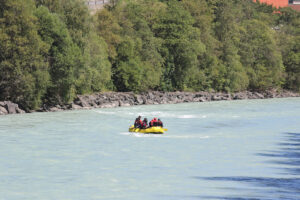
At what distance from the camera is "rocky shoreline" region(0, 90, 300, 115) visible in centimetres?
7756

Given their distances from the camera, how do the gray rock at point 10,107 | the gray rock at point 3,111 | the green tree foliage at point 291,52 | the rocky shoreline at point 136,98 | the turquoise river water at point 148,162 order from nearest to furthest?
the turquoise river water at point 148,162 → the gray rock at point 3,111 → the gray rock at point 10,107 → the rocky shoreline at point 136,98 → the green tree foliage at point 291,52

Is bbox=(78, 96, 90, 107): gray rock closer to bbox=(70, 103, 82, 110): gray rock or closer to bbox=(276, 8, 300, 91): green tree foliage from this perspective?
bbox=(70, 103, 82, 110): gray rock

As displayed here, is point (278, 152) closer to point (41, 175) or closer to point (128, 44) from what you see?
point (41, 175)

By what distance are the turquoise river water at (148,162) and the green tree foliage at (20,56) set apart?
15.1 m

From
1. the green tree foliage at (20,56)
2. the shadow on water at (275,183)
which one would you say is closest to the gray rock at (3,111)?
the green tree foliage at (20,56)

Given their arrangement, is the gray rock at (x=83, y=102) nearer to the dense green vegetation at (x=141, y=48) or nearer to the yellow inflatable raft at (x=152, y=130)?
the dense green vegetation at (x=141, y=48)

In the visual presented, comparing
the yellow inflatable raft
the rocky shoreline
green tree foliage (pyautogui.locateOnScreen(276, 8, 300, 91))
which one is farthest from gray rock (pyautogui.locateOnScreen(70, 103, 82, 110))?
green tree foliage (pyautogui.locateOnScreen(276, 8, 300, 91))

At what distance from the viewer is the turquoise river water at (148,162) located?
87.4 ft

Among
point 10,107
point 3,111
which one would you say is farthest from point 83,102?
point 3,111

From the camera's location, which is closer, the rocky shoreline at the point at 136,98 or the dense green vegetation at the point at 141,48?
the dense green vegetation at the point at 141,48

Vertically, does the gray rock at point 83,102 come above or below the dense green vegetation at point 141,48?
below

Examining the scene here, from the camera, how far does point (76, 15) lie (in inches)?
3236

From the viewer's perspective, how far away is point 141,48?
10706cm

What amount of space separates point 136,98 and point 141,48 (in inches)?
470
